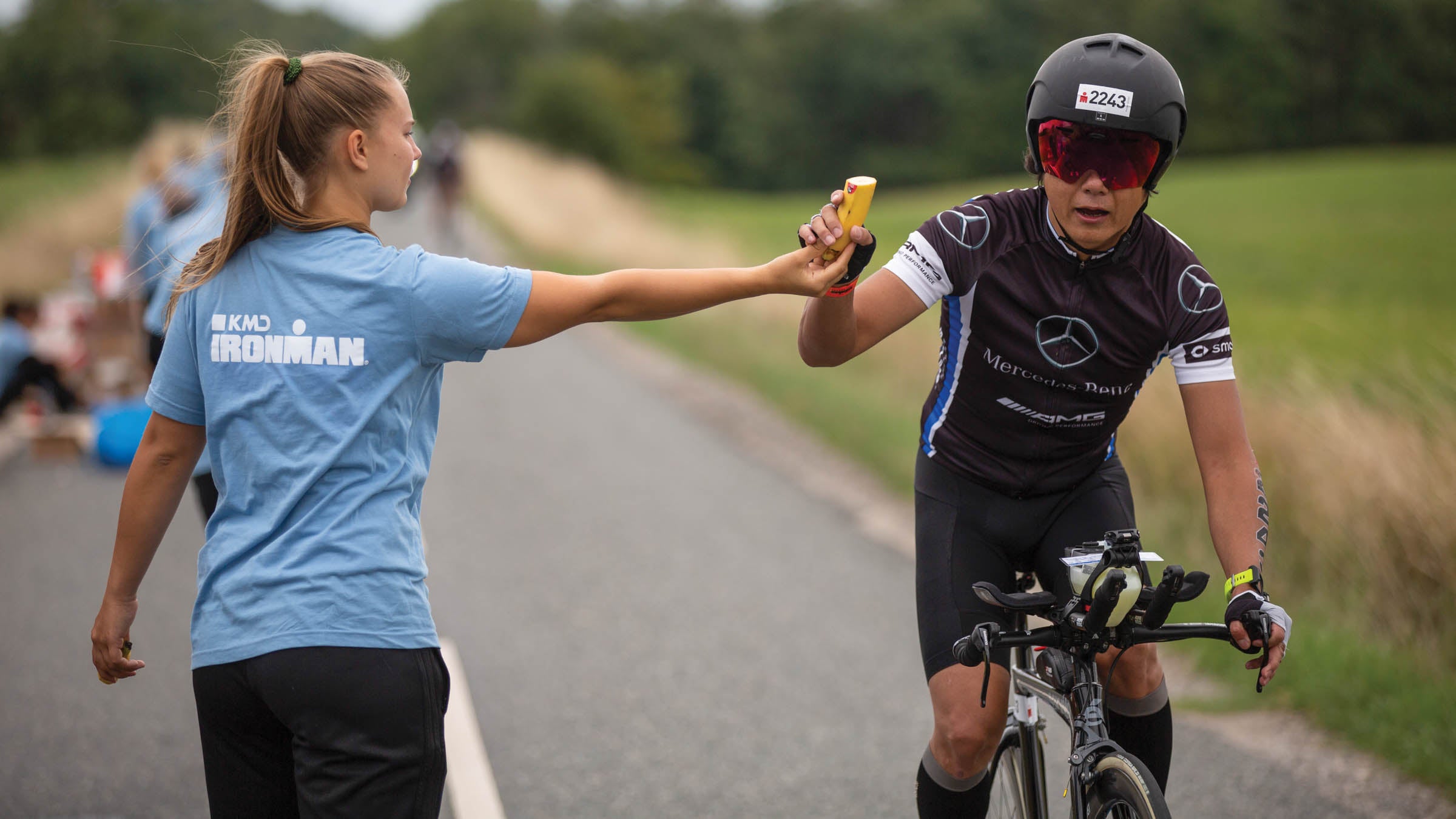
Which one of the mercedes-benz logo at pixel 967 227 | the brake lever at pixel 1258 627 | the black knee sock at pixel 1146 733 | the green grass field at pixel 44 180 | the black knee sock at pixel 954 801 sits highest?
the mercedes-benz logo at pixel 967 227

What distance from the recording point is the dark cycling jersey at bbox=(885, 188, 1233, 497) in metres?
2.92

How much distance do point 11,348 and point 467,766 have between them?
27.3 ft

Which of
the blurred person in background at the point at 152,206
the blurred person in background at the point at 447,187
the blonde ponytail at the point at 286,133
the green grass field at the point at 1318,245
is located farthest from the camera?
the blurred person in background at the point at 447,187

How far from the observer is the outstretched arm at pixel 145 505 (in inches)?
94.7

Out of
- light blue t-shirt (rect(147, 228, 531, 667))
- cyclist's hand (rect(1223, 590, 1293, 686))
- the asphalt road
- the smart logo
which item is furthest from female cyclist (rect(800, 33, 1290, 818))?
the asphalt road

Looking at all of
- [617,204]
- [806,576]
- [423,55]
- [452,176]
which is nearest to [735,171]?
[423,55]

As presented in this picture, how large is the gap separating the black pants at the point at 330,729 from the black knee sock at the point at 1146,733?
1.73 meters

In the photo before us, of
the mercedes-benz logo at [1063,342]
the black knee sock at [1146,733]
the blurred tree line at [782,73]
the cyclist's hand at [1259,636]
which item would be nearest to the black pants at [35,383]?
the mercedes-benz logo at [1063,342]

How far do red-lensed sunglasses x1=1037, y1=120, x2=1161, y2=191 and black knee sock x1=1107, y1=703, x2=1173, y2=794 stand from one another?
4.36 feet

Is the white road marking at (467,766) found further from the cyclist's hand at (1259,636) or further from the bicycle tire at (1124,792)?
the cyclist's hand at (1259,636)

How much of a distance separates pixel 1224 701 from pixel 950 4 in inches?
4471

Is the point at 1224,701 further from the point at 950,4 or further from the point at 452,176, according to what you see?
the point at 950,4

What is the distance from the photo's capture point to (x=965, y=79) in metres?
104

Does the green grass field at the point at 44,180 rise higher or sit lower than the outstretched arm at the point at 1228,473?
lower
